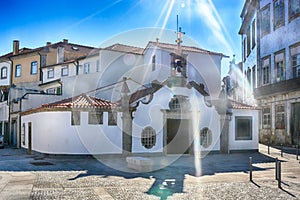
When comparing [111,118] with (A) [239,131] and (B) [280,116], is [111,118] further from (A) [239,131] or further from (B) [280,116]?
(B) [280,116]

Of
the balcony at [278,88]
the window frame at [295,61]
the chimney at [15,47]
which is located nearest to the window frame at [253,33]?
the balcony at [278,88]

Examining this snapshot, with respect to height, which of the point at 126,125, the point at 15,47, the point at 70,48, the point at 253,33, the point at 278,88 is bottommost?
the point at 126,125

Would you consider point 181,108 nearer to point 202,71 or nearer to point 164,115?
point 164,115

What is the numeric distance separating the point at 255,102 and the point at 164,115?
14280 mm

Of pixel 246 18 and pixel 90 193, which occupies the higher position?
pixel 246 18

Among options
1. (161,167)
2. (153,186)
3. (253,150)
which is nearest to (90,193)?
(153,186)

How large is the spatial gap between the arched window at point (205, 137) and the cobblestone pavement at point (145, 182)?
15.7ft

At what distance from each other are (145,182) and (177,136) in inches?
381

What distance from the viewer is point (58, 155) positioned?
18969 millimetres

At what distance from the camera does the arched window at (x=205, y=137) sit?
70.9 feet

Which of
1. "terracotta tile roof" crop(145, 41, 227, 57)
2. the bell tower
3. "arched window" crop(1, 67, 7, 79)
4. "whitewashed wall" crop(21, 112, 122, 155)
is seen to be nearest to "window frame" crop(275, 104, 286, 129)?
"terracotta tile roof" crop(145, 41, 227, 57)

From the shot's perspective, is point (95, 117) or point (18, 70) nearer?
point (95, 117)

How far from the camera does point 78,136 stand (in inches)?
744

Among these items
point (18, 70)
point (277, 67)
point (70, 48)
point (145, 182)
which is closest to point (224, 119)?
point (277, 67)
